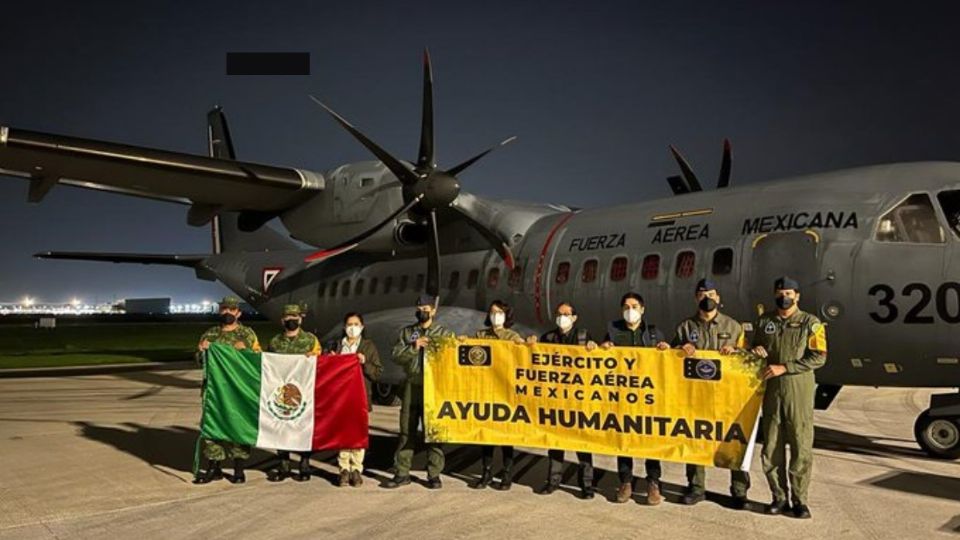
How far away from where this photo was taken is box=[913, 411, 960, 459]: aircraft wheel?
29.0 ft

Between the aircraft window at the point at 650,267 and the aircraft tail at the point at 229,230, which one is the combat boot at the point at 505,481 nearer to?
the aircraft window at the point at 650,267

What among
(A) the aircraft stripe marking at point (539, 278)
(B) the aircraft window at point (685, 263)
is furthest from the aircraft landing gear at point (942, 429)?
(A) the aircraft stripe marking at point (539, 278)

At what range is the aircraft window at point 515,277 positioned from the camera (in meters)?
13.6

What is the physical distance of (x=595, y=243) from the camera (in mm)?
12430

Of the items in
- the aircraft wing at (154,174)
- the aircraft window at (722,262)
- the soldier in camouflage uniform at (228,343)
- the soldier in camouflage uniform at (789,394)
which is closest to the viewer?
the soldier in camouflage uniform at (789,394)

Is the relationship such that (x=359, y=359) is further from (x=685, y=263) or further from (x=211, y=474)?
(x=685, y=263)

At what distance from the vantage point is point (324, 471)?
846cm

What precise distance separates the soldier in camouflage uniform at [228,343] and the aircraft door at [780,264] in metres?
6.19

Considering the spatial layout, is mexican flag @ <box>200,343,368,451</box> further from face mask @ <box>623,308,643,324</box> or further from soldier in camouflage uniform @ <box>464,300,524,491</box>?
face mask @ <box>623,308,643,324</box>

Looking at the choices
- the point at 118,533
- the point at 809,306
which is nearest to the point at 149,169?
the point at 118,533

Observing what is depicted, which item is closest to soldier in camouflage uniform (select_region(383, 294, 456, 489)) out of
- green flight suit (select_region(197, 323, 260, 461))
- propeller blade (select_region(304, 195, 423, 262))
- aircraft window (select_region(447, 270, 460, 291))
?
green flight suit (select_region(197, 323, 260, 461))

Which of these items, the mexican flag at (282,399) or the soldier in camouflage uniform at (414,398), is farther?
the mexican flag at (282,399)

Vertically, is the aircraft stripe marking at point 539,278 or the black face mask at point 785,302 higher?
the aircraft stripe marking at point 539,278

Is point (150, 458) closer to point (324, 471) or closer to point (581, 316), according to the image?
point (324, 471)
